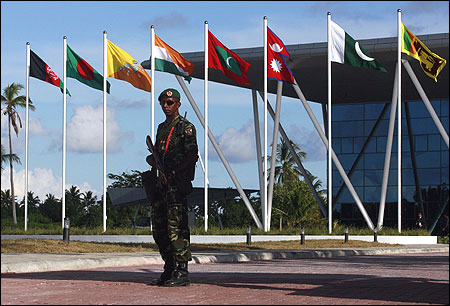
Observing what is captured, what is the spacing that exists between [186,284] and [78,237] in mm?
24899

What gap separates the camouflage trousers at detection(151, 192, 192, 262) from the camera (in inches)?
344

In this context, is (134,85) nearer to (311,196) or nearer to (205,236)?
(205,236)

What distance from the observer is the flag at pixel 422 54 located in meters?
30.8

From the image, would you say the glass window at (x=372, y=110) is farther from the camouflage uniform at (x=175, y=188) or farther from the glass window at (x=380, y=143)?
the camouflage uniform at (x=175, y=188)

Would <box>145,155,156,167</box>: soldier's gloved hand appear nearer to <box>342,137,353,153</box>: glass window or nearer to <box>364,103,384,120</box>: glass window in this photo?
<box>364,103,384,120</box>: glass window

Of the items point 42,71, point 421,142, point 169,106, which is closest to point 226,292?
point 169,106

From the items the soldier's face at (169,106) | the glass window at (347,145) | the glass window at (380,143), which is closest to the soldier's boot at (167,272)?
the soldier's face at (169,106)

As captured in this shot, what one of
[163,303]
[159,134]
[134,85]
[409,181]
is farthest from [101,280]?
[409,181]

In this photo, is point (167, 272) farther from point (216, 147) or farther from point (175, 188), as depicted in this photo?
point (216, 147)

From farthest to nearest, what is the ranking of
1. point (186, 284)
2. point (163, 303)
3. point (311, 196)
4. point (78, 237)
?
point (311, 196) → point (78, 237) → point (186, 284) → point (163, 303)

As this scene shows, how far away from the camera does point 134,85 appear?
3231 centimetres

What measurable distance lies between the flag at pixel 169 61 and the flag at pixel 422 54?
8.41 metres

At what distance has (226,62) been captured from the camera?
107ft

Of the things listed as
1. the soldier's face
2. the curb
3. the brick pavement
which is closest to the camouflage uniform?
the soldier's face
